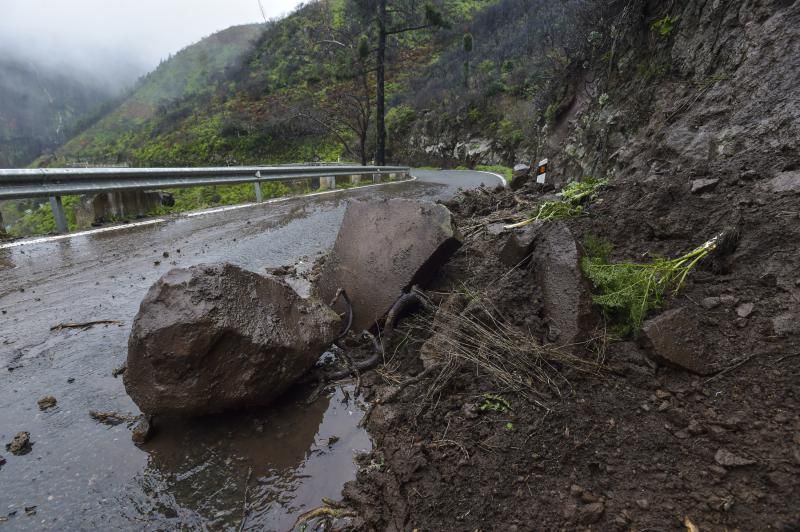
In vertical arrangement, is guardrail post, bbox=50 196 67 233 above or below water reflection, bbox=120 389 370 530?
above

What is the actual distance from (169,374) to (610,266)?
245 cm

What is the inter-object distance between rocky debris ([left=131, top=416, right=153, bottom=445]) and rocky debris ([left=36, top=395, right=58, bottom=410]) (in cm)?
45

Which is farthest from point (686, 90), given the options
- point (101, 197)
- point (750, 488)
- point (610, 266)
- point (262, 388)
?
point (101, 197)

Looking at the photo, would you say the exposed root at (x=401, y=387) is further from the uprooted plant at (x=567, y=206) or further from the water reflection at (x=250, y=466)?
the uprooted plant at (x=567, y=206)

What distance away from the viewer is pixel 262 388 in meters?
2.10

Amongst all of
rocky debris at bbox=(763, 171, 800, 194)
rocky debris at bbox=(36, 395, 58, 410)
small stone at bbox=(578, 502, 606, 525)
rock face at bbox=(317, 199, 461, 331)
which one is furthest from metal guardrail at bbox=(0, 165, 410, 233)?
rocky debris at bbox=(763, 171, 800, 194)

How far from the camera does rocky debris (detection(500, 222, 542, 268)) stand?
116 inches

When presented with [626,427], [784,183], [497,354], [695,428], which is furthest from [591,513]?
[784,183]

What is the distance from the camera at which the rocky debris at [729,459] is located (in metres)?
1.42

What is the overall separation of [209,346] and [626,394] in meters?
1.94

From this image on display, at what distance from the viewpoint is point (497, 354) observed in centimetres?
224

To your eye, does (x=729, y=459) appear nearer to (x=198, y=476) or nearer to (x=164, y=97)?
(x=198, y=476)

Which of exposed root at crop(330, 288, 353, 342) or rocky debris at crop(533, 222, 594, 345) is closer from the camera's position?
rocky debris at crop(533, 222, 594, 345)

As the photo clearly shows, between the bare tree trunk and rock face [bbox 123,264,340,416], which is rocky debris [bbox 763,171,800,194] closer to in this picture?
rock face [bbox 123,264,340,416]
